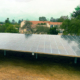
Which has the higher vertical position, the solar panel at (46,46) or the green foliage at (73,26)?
the green foliage at (73,26)

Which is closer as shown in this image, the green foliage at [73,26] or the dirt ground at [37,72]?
the dirt ground at [37,72]

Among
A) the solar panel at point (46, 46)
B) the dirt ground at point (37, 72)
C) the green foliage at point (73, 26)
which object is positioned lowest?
the dirt ground at point (37, 72)

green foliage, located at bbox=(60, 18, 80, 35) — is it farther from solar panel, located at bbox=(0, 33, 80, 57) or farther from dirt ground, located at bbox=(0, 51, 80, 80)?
dirt ground, located at bbox=(0, 51, 80, 80)

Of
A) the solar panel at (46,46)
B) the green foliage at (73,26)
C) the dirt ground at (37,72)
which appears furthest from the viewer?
the green foliage at (73,26)

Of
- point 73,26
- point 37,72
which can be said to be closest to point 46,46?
point 37,72

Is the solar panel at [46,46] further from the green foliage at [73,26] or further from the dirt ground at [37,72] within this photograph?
the green foliage at [73,26]

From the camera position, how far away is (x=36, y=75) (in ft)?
37.2

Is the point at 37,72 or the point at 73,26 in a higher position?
the point at 73,26

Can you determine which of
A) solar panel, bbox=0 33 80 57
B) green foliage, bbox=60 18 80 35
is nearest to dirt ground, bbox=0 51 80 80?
solar panel, bbox=0 33 80 57

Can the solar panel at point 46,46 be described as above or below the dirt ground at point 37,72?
above

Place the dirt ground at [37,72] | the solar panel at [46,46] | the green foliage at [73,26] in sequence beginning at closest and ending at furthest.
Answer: the dirt ground at [37,72]
the solar panel at [46,46]
the green foliage at [73,26]

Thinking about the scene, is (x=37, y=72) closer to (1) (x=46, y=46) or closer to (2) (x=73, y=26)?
(1) (x=46, y=46)

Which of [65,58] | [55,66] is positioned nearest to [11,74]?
[55,66]

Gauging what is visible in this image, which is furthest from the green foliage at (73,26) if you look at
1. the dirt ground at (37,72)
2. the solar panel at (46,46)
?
the dirt ground at (37,72)
